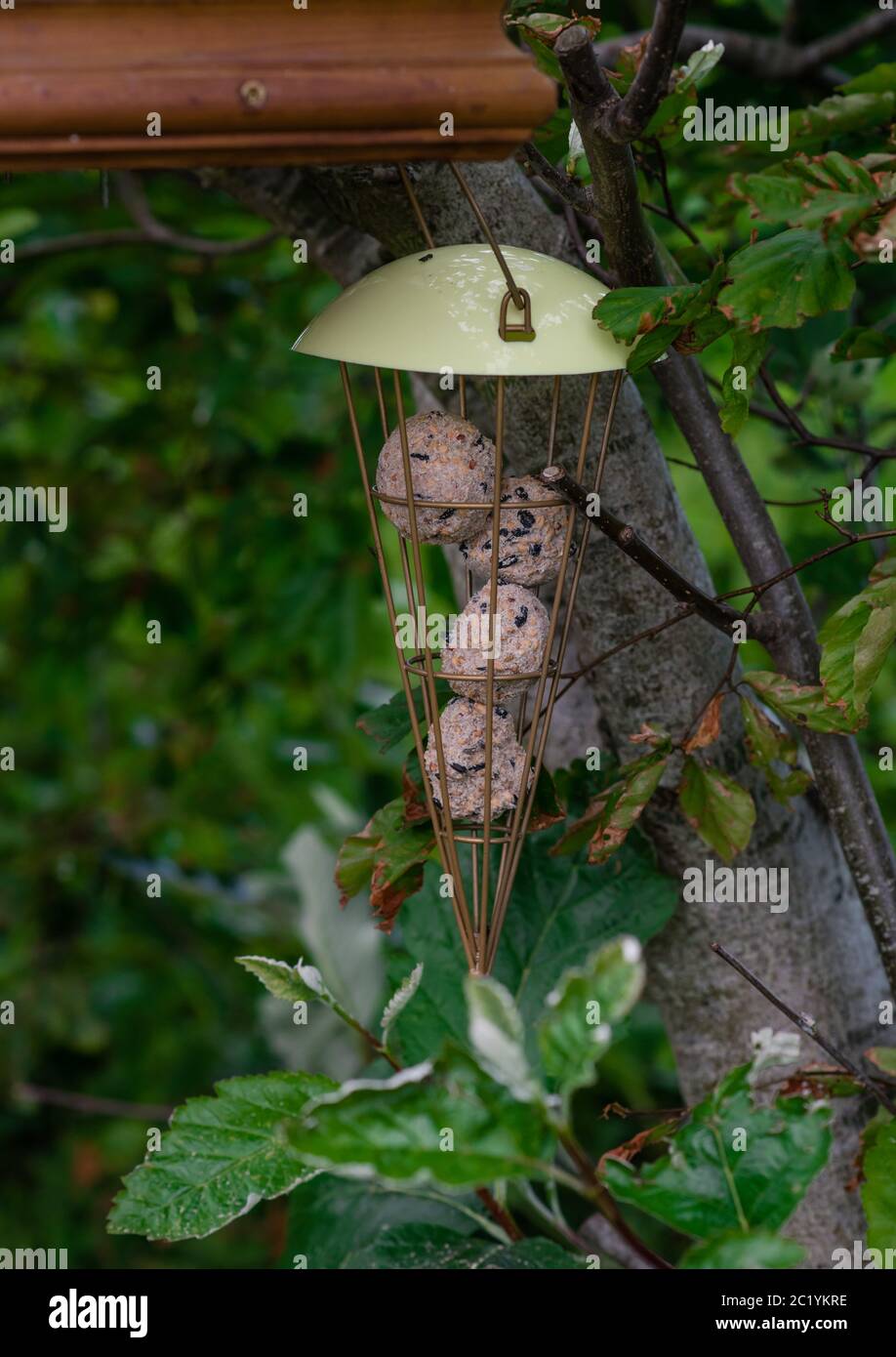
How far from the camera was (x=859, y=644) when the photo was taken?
2.51ft

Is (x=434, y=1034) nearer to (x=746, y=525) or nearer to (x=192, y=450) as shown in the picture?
(x=746, y=525)

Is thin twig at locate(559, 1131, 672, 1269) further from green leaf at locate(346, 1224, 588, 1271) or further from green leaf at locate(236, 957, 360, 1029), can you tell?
green leaf at locate(236, 957, 360, 1029)

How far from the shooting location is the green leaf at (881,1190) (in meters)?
0.79

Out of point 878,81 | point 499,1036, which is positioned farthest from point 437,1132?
point 878,81

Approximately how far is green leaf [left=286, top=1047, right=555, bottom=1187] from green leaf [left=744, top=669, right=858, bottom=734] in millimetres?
321

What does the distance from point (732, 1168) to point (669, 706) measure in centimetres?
36

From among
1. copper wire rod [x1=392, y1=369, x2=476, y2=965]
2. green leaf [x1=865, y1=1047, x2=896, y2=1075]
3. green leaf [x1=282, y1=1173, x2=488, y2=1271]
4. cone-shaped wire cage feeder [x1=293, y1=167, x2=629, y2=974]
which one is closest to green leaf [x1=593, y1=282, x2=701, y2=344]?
cone-shaped wire cage feeder [x1=293, y1=167, x2=629, y2=974]

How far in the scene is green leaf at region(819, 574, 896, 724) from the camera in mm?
757

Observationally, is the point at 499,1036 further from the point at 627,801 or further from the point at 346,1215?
the point at 346,1215

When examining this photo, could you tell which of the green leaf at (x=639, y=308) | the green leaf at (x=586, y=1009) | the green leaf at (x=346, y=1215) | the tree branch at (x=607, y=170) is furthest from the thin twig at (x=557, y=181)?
the green leaf at (x=346, y=1215)

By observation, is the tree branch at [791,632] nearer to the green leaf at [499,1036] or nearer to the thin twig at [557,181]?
the thin twig at [557,181]

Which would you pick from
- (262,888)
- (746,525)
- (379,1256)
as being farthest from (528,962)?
(262,888)

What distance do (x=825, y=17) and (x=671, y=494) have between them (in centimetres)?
115

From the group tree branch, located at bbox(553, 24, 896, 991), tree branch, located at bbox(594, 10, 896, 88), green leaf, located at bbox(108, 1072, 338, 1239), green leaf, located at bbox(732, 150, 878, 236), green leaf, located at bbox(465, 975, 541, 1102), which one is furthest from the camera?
A: tree branch, located at bbox(594, 10, 896, 88)
